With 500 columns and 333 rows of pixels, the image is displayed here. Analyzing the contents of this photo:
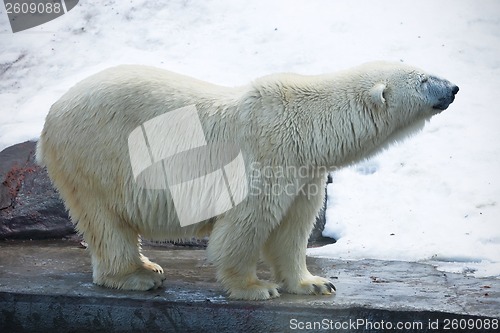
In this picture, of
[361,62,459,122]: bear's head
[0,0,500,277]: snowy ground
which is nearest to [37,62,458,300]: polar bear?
[361,62,459,122]: bear's head

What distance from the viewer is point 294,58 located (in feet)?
28.7

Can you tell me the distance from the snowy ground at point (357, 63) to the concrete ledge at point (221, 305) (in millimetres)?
797

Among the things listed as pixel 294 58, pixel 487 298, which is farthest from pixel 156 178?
pixel 294 58

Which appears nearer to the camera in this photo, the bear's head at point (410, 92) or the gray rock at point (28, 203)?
the bear's head at point (410, 92)

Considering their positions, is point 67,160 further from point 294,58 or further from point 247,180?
point 294,58

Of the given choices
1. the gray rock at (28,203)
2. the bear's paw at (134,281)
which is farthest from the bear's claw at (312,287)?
the gray rock at (28,203)

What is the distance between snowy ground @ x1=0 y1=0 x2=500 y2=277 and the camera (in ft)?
21.5

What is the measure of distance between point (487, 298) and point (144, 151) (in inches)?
90.0

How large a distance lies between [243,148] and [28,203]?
2918mm

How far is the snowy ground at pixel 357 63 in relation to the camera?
6539 millimetres
